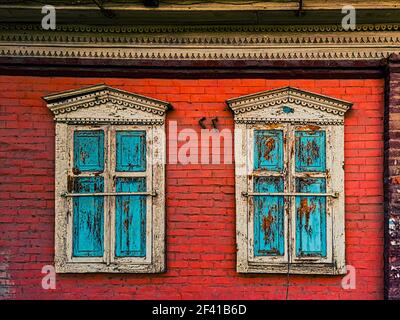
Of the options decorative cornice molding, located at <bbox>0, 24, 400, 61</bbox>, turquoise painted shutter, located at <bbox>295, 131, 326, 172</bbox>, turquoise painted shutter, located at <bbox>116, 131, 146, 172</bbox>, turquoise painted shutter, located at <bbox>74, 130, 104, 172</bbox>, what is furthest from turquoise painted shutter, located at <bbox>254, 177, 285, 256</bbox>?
turquoise painted shutter, located at <bbox>74, 130, 104, 172</bbox>

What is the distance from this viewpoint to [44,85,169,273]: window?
5.78 m

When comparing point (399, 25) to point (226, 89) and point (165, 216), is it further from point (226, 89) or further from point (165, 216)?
A: point (165, 216)

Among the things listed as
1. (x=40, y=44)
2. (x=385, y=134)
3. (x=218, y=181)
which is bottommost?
(x=218, y=181)

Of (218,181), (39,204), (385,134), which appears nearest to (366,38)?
(385,134)

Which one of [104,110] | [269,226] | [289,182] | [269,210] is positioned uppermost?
[104,110]

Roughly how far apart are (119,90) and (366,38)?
9.16 feet

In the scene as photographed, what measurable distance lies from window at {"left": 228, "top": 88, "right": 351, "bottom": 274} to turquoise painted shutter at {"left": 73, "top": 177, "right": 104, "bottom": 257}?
1531 mm

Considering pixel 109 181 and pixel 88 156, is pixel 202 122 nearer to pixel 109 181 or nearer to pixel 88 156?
pixel 109 181

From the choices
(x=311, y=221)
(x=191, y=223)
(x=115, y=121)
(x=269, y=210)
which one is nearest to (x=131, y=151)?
(x=115, y=121)

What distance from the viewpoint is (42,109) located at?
589 centimetres

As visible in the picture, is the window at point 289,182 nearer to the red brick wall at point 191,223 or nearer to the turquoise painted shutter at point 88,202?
the red brick wall at point 191,223

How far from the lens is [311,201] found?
5789 mm

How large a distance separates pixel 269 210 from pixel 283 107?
1156mm

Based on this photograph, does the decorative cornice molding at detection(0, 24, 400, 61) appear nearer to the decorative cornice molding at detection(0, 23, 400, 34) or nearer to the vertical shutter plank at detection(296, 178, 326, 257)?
the decorative cornice molding at detection(0, 23, 400, 34)
